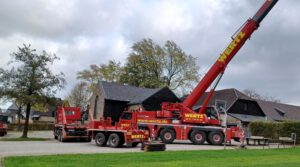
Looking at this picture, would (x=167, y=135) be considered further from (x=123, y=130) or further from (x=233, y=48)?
(x=233, y=48)

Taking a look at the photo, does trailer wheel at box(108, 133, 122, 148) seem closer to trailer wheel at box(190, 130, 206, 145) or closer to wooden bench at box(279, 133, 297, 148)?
trailer wheel at box(190, 130, 206, 145)

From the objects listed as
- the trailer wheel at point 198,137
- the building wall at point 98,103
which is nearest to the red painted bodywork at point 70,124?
the trailer wheel at point 198,137

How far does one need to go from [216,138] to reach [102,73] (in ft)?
170

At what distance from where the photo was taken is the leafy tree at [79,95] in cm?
8325

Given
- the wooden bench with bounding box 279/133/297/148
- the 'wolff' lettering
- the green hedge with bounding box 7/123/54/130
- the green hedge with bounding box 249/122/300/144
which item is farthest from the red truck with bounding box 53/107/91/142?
the green hedge with bounding box 7/123/54/130

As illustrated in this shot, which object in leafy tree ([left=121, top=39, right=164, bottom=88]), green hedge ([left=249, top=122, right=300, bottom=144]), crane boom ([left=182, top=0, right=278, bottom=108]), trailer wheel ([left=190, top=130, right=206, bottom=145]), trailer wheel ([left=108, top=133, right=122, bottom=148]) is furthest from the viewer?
leafy tree ([left=121, top=39, right=164, bottom=88])

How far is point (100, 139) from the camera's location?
25.9 m

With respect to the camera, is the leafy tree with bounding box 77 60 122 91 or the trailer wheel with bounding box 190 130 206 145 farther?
the leafy tree with bounding box 77 60 122 91

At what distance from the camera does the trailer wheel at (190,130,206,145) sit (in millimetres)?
28750

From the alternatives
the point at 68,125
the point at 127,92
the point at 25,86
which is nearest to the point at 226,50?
the point at 68,125

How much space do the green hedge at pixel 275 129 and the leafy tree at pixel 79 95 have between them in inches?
1904

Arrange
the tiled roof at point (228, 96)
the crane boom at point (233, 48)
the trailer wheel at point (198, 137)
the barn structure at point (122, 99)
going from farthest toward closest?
the tiled roof at point (228, 96)
the barn structure at point (122, 99)
the trailer wheel at point (198, 137)
the crane boom at point (233, 48)

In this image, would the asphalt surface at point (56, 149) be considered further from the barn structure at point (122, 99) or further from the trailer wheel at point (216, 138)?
the barn structure at point (122, 99)

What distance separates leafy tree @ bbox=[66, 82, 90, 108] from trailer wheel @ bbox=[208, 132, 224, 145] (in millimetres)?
55167
